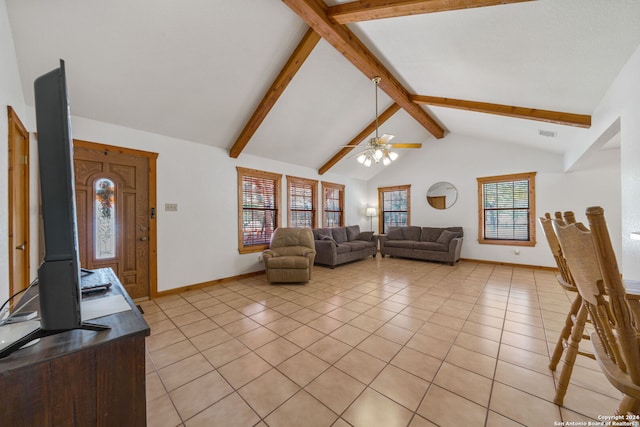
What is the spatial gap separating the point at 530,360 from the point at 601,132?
2640 millimetres

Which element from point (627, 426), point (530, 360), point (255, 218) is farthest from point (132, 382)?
point (255, 218)

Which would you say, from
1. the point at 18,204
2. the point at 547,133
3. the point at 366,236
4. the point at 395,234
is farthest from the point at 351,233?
the point at 18,204

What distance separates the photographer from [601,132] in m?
→ 2.67

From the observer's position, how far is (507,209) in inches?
220

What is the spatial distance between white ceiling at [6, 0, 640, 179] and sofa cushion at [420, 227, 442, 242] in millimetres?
2775

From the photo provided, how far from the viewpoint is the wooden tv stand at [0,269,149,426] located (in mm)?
683

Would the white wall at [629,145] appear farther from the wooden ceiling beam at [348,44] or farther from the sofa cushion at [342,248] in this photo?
the sofa cushion at [342,248]

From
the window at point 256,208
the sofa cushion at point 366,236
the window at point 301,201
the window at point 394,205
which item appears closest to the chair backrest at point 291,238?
the window at point 256,208

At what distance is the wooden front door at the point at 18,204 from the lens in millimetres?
2037

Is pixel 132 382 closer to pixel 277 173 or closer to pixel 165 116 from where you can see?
pixel 165 116

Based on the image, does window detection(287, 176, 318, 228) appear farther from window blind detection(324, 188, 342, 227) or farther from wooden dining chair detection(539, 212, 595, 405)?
wooden dining chair detection(539, 212, 595, 405)

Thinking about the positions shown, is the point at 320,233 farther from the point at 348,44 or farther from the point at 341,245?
the point at 348,44

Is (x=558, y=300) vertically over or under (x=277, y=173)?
under

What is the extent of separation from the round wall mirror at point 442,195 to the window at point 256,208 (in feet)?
13.9
